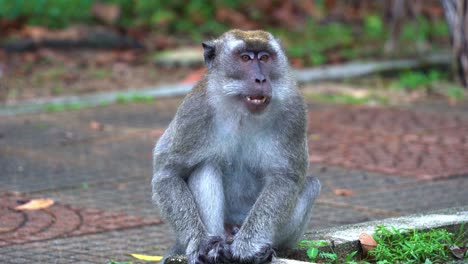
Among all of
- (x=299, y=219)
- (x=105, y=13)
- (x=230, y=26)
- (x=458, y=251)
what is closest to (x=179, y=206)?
(x=299, y=219)

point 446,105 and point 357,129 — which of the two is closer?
point 357,129

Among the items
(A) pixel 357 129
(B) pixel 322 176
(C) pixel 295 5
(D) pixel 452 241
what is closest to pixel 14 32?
(C) pixel 295 5

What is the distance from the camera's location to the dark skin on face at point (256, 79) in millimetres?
5430

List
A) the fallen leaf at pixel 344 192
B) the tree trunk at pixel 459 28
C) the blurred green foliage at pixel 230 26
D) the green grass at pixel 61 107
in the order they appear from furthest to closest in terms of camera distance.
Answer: the blurred green foliage at pixel 230 26
the green grass at pixel 61 107
the tree trunk at pixel 459 28
the fallen leaf at pixel 344 192

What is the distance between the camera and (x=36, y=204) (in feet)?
24.6

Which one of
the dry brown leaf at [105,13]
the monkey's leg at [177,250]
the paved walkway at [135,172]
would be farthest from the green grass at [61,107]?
the monkey's leg at [177,250]

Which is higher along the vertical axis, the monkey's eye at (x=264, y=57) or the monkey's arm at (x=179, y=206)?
the monkey's eye at (x=264, y=57)

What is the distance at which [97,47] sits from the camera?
52.2ft

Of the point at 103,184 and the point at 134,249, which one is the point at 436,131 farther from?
the point at 134,249

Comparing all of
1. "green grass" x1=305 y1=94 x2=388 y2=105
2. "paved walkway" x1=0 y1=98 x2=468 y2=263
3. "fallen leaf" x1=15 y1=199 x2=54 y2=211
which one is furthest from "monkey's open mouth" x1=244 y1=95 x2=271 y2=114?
"green grass" x1=305 y1=94 x2=388 y2=105

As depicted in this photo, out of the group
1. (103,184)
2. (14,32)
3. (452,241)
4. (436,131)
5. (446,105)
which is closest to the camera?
(452,241)

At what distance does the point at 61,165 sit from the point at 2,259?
2.88 meters

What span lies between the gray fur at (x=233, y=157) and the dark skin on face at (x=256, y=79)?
0.18 ft

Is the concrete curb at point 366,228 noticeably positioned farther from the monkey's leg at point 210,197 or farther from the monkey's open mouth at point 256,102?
the monkey's open mouth at point 256,102
